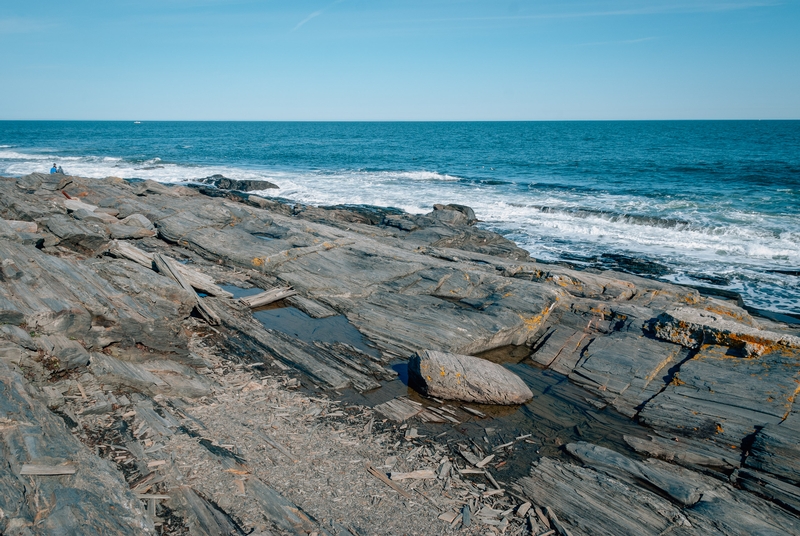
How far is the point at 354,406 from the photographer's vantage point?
968cm

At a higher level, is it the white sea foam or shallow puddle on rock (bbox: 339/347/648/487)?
the white sea foam

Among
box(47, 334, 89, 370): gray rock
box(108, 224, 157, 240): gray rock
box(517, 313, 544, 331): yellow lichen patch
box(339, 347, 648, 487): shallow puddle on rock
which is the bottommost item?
box(339, 347, 648, 487): shallow puddle on rock

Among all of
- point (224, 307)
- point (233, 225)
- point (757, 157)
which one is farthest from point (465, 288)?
point (757, 157)

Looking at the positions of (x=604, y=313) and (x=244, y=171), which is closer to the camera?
(x=604, y=313)

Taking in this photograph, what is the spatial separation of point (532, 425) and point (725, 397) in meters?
3.89

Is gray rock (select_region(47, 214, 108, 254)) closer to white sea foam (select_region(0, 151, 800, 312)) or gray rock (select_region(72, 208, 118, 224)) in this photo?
gray rock (select_region(72, 208, 118, 224))

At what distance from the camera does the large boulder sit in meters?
10.1

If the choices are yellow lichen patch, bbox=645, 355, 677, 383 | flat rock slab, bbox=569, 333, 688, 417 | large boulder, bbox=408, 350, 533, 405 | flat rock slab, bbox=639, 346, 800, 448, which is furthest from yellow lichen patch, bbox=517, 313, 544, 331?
flat rock slab, bbox=639, 346, 800, 448

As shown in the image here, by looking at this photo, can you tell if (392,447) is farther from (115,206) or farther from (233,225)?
(115,206)

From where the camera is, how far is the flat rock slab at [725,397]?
9078 millimetres

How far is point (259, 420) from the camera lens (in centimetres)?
876

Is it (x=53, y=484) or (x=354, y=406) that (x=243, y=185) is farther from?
(x=53, y=484)

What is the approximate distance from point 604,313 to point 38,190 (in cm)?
2780

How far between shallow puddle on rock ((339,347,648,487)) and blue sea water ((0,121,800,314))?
37.2 feet
